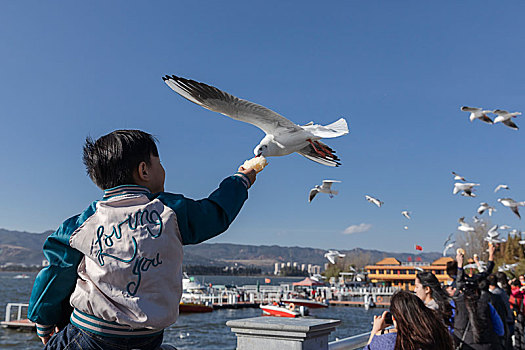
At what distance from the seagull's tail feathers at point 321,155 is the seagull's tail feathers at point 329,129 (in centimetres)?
10

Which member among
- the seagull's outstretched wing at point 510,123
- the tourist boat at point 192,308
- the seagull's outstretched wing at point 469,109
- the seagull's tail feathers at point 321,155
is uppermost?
the seagull's outstretched wing at point 469,109

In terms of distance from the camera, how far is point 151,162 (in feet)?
5.47

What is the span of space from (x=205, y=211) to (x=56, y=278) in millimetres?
498

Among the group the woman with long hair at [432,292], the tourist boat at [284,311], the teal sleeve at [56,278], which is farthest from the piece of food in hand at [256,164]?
the tourist boat at [284,311]

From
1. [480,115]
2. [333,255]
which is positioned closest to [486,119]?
[480,115]

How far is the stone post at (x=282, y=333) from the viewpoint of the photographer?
128 inches

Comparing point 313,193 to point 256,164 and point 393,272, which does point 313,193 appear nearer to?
point 256,164

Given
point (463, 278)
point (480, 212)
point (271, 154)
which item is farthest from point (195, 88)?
point (480, 212)

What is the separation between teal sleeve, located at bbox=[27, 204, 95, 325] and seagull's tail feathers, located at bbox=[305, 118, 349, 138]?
2314mm

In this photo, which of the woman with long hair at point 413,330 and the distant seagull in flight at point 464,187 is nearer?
the woman with long hair at point 413,330

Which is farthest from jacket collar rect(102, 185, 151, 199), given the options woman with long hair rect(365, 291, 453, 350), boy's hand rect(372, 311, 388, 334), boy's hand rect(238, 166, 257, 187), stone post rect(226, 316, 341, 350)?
stone post rect(226, 316, 341, 350)

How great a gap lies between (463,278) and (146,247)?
382 centimetres

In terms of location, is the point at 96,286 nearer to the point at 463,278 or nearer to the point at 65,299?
the point at 65,299

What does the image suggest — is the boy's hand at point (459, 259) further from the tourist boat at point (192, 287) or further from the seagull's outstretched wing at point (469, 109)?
the tourist boat at point (192, 287)
